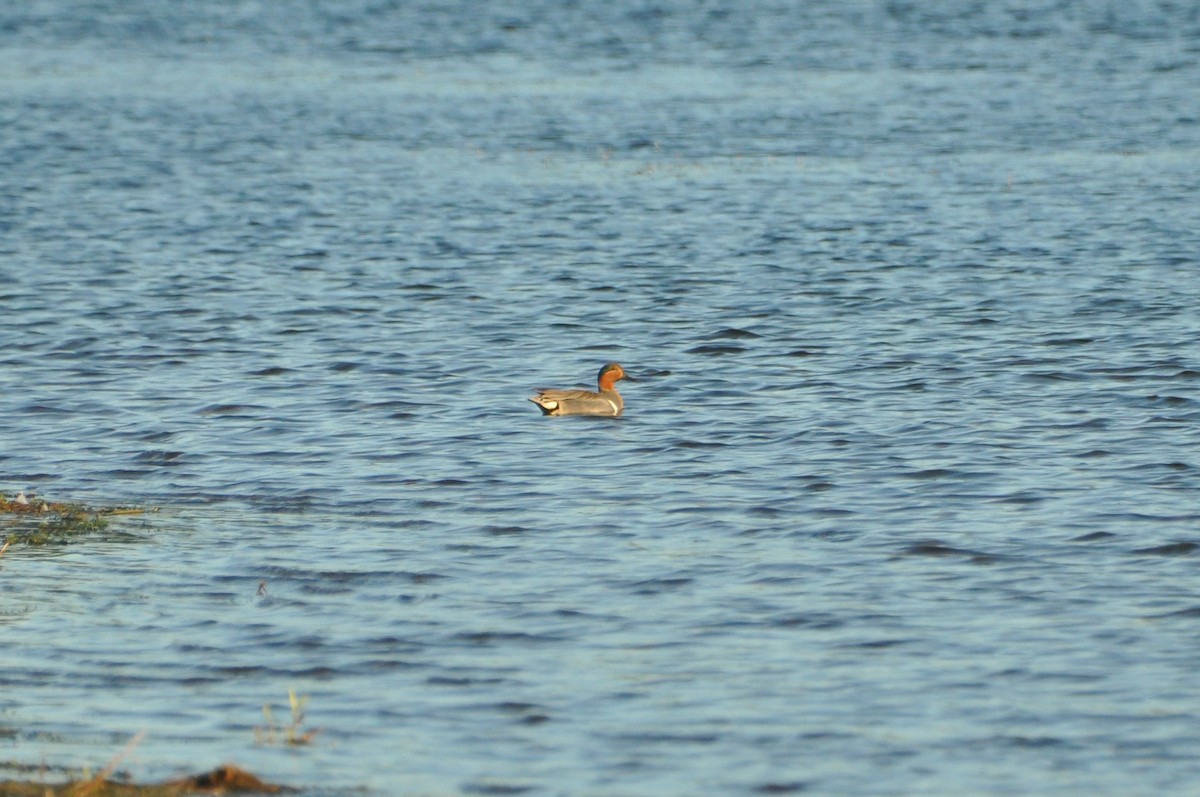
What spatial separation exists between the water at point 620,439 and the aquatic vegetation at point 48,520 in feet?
0.80

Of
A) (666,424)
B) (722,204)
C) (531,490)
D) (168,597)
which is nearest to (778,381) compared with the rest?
(666,424)

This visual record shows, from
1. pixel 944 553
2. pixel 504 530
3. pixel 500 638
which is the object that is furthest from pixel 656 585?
pixel 944 553

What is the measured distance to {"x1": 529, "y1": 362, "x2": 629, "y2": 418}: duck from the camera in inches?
667

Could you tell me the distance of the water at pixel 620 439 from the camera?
30.6 ft

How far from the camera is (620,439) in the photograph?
651 inches

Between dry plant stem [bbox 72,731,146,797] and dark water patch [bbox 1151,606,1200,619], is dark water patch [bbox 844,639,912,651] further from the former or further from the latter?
dry plant stem [bbox 72,731,146,797]

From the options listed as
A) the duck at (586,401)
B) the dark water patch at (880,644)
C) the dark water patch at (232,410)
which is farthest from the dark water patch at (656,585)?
the dark water patch at (232,410)

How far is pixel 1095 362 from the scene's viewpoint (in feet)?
62.2

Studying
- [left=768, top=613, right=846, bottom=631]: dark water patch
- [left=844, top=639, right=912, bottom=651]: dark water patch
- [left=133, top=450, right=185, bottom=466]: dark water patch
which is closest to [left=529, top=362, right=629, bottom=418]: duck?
[left=133, top=450, right=185, bottom=466]: dark water patch

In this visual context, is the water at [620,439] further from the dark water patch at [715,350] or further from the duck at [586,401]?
the duck at [586,401]

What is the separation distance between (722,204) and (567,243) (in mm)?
3716

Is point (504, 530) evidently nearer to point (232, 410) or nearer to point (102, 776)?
point (232, 410)

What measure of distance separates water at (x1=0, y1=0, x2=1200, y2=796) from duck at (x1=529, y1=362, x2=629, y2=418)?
175 millimetres

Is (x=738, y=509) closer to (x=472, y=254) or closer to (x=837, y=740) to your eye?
(x=837, y=740)
